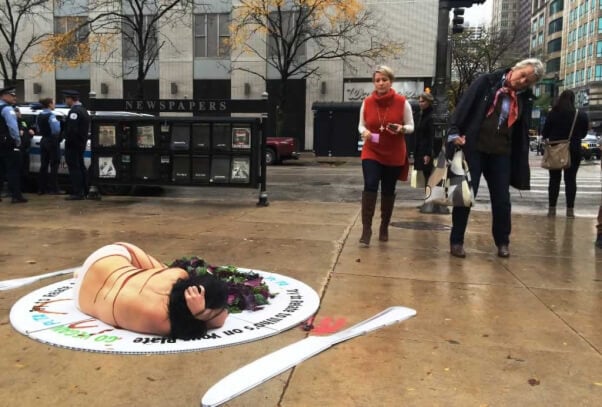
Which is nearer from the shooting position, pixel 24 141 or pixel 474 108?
pixel 474 108

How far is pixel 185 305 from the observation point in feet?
9.66

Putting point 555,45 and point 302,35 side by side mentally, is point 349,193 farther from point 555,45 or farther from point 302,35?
point 555,45

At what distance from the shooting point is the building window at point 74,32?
87.6 feet

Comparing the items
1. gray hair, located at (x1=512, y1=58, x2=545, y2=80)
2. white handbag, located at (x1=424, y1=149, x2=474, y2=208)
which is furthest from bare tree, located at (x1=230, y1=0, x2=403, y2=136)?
gray hair, located at (x1=512, y1=58, x2=545, y2=80)

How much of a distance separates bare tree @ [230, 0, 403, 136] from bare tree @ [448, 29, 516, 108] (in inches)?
435

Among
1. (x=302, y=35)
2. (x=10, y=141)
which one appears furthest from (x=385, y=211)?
(x=302, y=35)

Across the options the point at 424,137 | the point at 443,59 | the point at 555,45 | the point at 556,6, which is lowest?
the point at 424,137

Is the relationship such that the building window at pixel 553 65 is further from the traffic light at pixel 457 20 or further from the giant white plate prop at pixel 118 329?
the giant white plate prop at pixel 118 329

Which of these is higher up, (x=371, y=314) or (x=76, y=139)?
(x=76, y=139)

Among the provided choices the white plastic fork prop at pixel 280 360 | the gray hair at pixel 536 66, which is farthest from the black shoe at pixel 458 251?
the white plastic fork prop at pixel 280 360

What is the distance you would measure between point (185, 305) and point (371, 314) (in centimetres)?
129

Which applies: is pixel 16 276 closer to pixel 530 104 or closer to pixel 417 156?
pixel 530 104

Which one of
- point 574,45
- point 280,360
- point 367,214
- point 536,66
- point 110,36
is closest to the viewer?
point 280,360

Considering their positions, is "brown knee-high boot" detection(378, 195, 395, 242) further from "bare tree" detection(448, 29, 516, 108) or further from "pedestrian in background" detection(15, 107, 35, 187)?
"bare tree" detection(448, 29, 516, 108)
